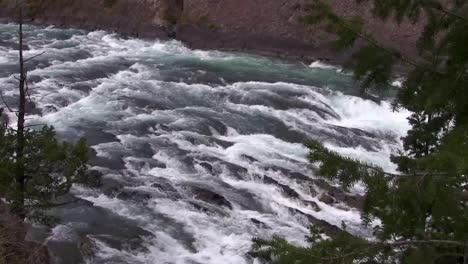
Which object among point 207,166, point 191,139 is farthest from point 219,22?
point 207,166

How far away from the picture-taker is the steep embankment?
30375 millimetres

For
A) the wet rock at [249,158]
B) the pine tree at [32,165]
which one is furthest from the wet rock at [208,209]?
the pine tree at [32,165]

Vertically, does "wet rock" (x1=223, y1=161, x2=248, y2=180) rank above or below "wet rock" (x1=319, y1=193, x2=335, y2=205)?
below

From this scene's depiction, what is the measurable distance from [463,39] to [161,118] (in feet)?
46.0

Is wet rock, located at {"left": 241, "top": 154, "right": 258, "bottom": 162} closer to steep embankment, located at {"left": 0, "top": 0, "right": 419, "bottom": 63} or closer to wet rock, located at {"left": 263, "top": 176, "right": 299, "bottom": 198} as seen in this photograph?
wet rock, located at {"left": 263, "top": 176, "right": 299, "bottom": 198}

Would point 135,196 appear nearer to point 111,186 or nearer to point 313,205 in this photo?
point 111,186

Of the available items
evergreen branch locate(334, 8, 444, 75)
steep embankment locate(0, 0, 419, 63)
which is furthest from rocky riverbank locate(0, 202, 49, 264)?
steep embankment locate(0, 0, 419, 63)

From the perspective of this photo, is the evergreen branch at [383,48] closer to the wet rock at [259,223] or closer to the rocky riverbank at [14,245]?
the rocky riverbank at [14,245]

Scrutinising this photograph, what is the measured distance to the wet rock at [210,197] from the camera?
12672 mm

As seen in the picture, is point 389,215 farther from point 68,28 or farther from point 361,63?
point 68,28

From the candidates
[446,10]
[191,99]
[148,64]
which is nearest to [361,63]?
[446,10]

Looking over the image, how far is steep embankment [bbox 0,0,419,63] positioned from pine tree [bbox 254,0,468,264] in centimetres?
2411

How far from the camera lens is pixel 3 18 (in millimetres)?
35688

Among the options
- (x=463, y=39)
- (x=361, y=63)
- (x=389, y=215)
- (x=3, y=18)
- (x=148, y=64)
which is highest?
(x=463, y=39)
